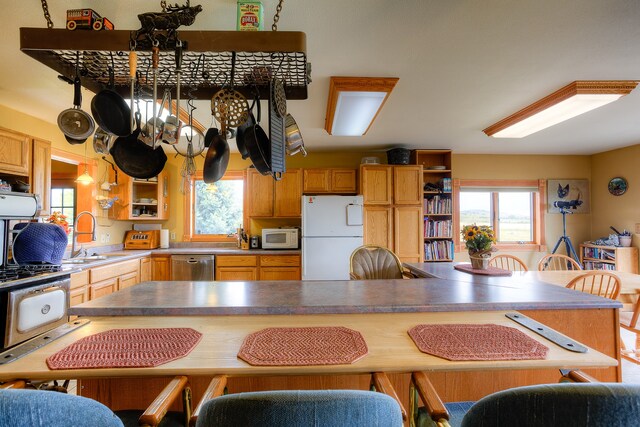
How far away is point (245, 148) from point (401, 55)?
3.81ft

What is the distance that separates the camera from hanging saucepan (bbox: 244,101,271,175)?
4.84ft

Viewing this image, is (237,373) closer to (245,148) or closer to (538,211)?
(245,148)

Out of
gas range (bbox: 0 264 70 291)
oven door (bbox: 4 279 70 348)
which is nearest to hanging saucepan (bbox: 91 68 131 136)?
oven door (bbox: 4 279 70 348)

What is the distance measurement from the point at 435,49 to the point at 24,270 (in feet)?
10.9

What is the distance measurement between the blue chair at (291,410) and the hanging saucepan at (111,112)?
1.37 metres

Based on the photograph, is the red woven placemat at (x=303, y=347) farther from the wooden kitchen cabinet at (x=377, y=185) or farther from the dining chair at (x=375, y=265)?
the wooden kitchen cabinet at (x=377, y=185)

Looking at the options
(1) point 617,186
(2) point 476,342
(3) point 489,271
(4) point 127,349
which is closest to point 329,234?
(3) point 489,271

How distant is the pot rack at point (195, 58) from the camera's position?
108cm

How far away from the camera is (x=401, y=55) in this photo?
1843 millimetres

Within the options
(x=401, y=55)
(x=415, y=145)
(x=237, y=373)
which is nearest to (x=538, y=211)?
(x=415, y=145)

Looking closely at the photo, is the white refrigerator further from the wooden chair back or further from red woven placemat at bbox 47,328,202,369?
red woven placemat at bbox 47,328,202,369

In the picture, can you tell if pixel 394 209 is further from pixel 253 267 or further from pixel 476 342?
pixel 476 342

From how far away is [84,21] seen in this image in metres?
1.10

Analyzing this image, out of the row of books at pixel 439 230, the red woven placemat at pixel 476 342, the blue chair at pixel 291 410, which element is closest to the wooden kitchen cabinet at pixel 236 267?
the row of books at pixel 439 230
